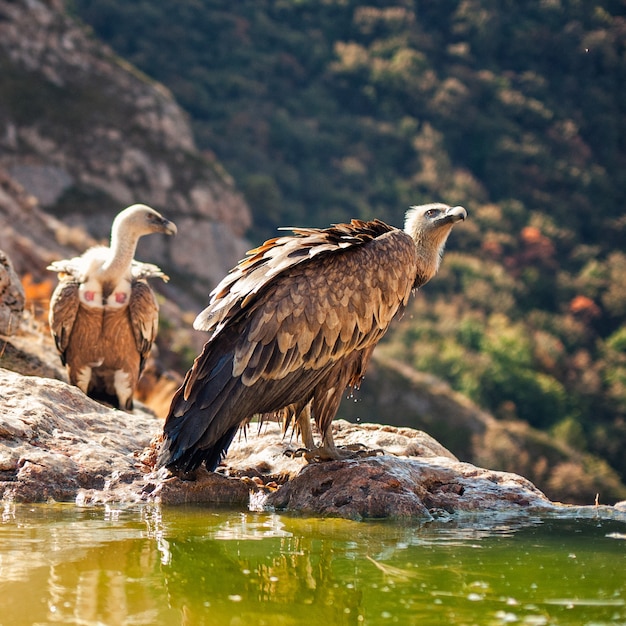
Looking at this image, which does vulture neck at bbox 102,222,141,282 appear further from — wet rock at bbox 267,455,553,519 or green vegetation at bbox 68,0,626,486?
green vegetation at bbox 68,0,626,486

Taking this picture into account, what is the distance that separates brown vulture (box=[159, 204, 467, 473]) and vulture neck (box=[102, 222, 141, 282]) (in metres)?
2.94

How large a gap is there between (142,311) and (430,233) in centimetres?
341

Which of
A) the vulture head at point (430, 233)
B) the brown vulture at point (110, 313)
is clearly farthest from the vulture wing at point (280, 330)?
the brown vulture at point (110, 313)

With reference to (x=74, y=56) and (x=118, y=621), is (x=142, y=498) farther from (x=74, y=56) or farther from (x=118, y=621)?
(x=74, y=56)

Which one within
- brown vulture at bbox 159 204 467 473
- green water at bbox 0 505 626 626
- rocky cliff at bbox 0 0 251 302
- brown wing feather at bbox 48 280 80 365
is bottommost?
green water at bbox 0 505 626 626

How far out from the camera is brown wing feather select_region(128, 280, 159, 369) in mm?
9789

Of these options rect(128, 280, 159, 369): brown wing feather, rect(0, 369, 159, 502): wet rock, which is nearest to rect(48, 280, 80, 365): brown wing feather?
rect(128, 280, 159, 369): brown wing feather

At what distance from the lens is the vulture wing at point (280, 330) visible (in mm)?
6242

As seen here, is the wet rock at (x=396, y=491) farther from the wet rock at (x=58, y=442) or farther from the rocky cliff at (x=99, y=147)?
the rocky cliff at (x=99, y=147)

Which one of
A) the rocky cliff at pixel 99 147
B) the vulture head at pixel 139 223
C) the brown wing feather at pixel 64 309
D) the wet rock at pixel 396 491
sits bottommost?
the wet rock at pixel 396 491

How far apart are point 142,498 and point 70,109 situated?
1423 inches

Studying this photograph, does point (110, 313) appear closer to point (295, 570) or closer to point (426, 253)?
point (426, 253)

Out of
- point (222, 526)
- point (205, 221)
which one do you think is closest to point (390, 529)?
point (222, 526)

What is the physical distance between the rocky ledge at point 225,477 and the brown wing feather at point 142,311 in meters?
2.38
